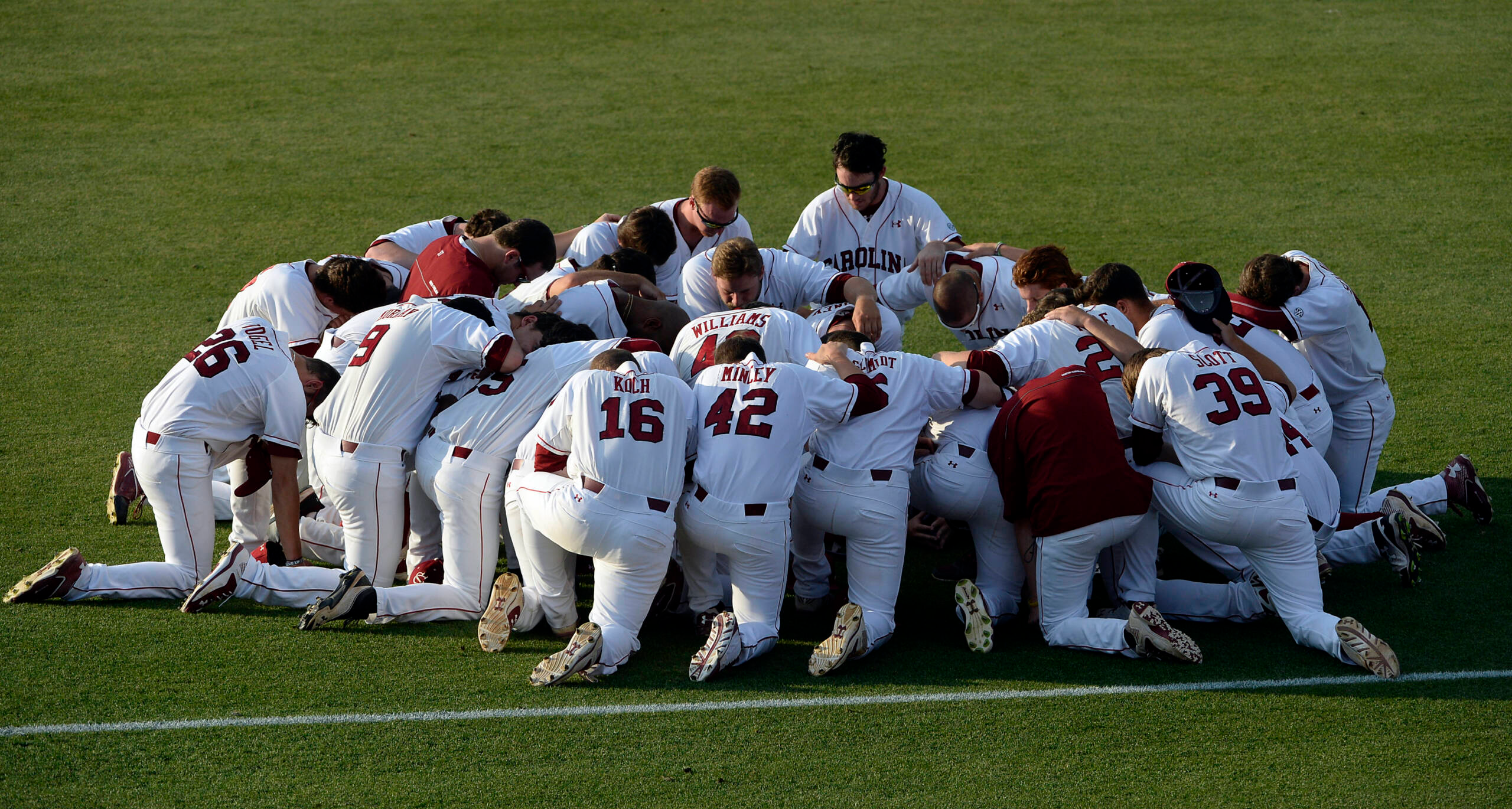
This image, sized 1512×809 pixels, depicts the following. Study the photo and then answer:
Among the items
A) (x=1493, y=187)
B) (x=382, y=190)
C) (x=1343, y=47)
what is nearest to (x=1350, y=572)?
(x=1493, y=187)

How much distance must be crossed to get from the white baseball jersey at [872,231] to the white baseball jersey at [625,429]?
2928mm

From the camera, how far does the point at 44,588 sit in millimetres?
5645

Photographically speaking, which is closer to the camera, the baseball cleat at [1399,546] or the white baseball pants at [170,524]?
the white baseball pants at [170,524]

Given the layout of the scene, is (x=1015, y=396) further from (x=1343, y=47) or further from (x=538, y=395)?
(x=1343, y=47)

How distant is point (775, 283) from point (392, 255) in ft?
7.83

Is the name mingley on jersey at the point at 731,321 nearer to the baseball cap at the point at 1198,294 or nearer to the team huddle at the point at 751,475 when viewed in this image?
the team huddle at the point at 751,475

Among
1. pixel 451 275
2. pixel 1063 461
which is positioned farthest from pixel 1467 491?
pixel 451 275

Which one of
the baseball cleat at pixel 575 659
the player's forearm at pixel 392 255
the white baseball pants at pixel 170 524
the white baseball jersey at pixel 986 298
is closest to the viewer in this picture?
the baseball cleat at pixel 575 659

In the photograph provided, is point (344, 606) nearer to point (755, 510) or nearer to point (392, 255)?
Result: point (755, 510)

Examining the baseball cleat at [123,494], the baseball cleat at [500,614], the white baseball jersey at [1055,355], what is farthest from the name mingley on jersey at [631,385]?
Answer: the baseball cleat at [123,494]

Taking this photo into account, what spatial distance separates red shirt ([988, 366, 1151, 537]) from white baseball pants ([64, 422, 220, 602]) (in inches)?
137

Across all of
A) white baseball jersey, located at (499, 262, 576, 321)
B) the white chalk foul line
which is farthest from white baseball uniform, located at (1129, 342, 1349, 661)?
white baseball jersey, located at (499, 262, 576, 321)

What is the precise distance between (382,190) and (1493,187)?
10.0 meters

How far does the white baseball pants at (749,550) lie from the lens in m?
5.24
